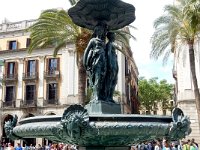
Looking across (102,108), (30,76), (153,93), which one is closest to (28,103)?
(30,76)

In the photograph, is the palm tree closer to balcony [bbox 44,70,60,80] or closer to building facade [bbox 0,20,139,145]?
building facade [bbox 0,20,139,145]

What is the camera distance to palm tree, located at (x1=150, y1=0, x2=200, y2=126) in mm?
19562

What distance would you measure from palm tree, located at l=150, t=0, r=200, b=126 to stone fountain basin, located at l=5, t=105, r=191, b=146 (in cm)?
1454

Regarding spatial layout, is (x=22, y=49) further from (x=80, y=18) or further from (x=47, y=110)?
(x=80, y=18)

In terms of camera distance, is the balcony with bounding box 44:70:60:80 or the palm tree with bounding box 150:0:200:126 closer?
the palm tree with bounding box 150:0:200:126

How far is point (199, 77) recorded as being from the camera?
31.8 m

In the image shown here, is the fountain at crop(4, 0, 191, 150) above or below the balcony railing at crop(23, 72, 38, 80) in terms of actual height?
below

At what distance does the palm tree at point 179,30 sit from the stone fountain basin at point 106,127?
47.7ft

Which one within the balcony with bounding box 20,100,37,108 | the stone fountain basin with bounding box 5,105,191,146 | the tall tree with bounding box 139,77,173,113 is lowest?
the stone fountain basin with bounding box 5,105,191,146

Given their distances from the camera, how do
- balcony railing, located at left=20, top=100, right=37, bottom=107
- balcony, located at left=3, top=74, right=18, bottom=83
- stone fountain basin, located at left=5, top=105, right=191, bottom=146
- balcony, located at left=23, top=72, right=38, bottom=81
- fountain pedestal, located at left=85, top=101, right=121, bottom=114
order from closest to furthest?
stone fountain basin, located at left=5, top=105, right=191, bottom=146 < fountain pedestal, located at left=85, top=101, right=121, bottom=114 < balcony railing, located at left=20, top=100, right=37, bottom=107 < balcony, located at left=23, top=72, right=38, bottom=81 < balcony, located at left=3, top=74, right=18, bottom=83

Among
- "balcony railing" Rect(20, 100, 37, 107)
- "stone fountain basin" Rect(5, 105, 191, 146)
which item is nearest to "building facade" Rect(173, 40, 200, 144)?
"balcony railing" Rect(20, 100, 37, 107)

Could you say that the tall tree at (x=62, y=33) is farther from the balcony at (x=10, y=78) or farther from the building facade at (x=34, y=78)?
the balcony at (x=10, y=78)

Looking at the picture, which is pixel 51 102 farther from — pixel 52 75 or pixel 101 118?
pixel 101 118

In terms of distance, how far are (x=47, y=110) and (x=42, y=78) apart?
13.9 ft
